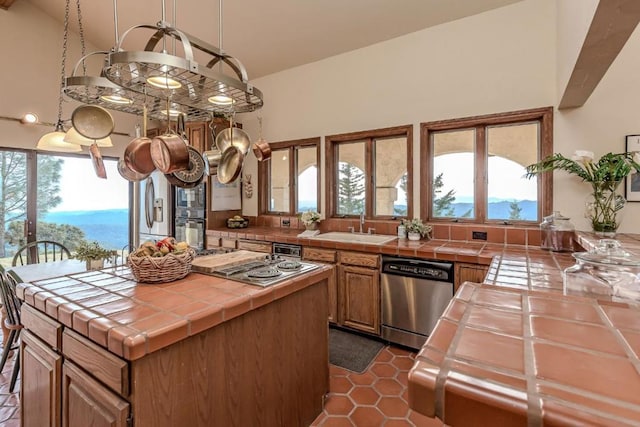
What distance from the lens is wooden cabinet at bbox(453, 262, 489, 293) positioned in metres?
2.38

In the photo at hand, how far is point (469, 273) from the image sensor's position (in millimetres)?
2412

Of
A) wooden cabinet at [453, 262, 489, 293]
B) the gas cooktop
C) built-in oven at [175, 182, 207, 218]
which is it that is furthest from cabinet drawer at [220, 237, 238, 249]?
wooden cabinet at [453, 262, 489, 293]

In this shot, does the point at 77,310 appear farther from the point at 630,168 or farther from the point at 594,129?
the point at 594,129

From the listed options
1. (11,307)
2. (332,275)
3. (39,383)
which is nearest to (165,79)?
(39,383)

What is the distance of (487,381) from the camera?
1.69 ft

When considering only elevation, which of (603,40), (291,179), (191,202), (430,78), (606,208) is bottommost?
(606,208)

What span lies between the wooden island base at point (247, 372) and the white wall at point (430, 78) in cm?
203

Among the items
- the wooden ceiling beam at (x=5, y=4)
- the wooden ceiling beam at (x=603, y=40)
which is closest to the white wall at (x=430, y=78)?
the wooden ceiling beam at (x=603, y=40)

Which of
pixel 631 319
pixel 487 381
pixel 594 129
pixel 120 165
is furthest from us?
pixel 594 129

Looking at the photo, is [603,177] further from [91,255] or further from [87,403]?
[91,255]

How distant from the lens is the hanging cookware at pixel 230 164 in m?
2.09

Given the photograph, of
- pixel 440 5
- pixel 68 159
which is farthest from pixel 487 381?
pixel 68 159

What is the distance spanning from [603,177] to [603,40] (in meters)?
1.24

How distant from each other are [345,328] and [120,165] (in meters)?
2.46
